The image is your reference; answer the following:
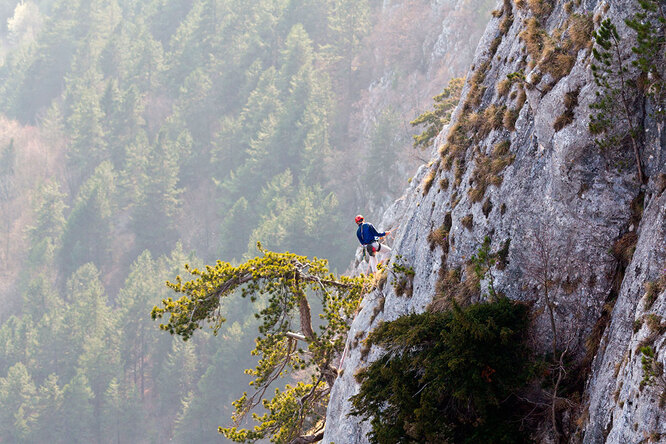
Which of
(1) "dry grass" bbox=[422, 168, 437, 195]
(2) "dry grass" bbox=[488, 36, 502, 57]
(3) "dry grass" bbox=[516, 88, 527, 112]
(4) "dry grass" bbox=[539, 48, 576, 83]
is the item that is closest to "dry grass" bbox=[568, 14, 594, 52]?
(4) "dry grass" bbox=[539, 48, 576, 83]

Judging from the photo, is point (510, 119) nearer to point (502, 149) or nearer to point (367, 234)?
point (502, 149)

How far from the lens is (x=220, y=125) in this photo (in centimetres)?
7444

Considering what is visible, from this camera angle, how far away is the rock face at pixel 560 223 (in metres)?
5.96

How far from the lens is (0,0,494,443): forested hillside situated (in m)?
54.5

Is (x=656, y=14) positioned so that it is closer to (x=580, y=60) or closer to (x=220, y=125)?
(x=580, y=60)

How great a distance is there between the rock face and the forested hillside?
35256 millimetres

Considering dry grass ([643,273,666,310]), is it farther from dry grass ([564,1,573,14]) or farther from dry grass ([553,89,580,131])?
dry grass ([564,1,573,14])

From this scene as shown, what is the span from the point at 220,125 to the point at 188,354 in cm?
3066

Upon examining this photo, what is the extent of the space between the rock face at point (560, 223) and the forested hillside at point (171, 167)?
35256 mm

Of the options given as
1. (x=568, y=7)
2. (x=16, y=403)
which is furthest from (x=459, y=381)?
(x=16, y=403)

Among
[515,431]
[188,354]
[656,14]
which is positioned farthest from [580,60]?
[188,354]

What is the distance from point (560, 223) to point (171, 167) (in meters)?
65.2

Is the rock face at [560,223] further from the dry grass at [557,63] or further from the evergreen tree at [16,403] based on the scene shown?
the evergreen tree at [16,403]

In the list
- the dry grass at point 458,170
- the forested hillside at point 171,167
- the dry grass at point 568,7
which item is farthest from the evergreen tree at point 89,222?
the dry grass at point 568,7
